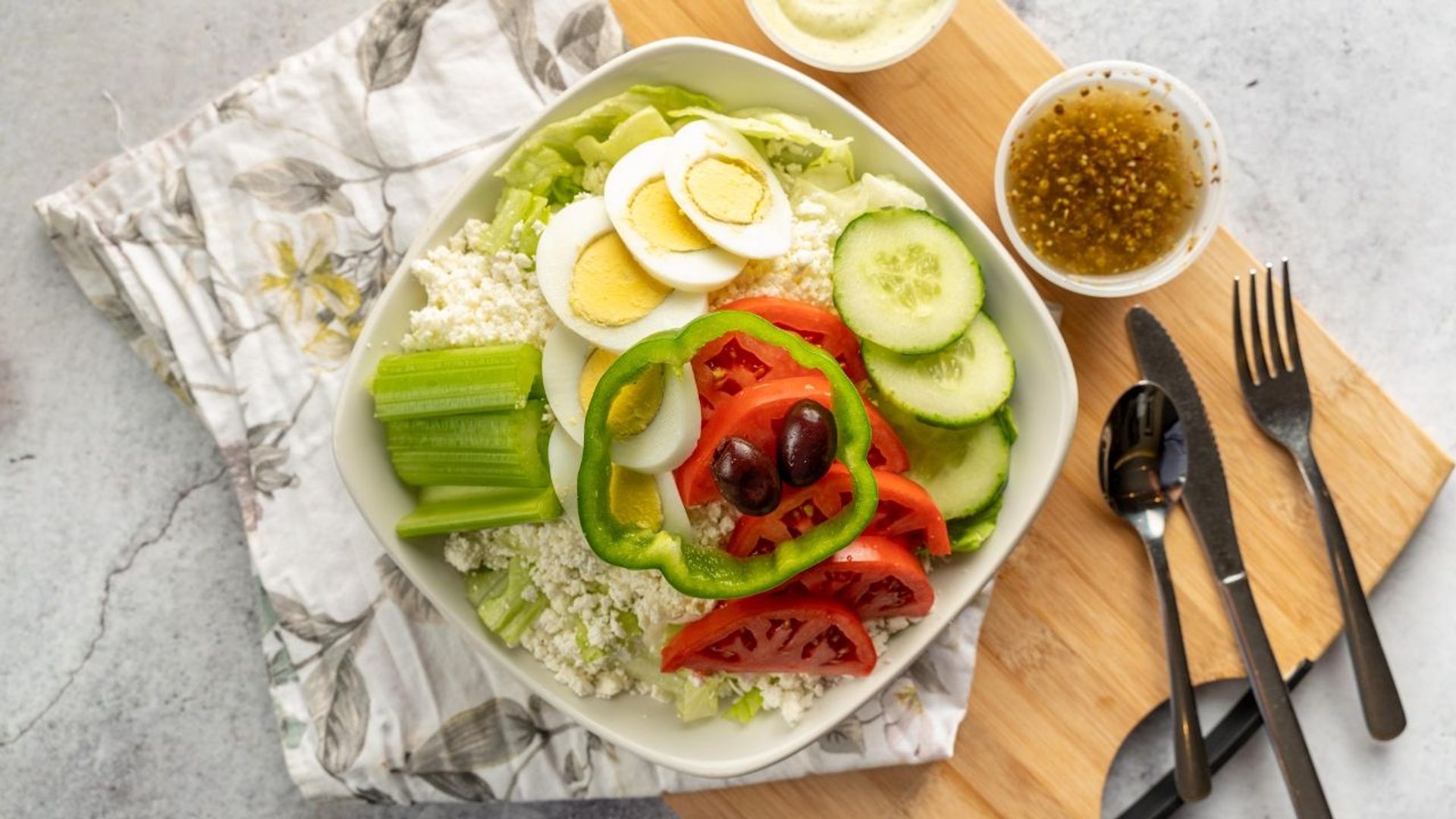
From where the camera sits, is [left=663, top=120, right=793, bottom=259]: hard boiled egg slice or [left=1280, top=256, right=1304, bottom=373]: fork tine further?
[left=1280, top=256, right=1304, bottom=373]: fork tine

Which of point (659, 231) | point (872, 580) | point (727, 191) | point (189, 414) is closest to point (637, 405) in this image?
point (659, 231)

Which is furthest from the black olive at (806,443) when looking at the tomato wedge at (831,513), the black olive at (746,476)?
the tomato wedge at (831,513)

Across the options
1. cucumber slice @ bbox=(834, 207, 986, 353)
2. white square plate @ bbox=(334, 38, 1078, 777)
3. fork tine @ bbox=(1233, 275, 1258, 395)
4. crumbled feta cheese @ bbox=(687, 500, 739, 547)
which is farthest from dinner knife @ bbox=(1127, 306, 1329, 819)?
crumbled feta cheese @ bbox=(687, 500, 739, 547)

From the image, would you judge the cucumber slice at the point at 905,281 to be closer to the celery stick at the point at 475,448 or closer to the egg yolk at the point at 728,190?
the egg yolk at the point at 728,190

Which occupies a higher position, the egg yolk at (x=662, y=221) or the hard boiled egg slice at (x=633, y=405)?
the egg yolk at (x=662, y=221)

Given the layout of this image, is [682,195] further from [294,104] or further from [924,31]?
[294,104]

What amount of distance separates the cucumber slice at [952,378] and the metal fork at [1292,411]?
25.2 inches

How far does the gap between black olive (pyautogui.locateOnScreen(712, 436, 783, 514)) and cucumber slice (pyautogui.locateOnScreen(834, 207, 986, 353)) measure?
38cm

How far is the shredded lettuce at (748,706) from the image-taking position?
2.29m

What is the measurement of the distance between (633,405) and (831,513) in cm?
43

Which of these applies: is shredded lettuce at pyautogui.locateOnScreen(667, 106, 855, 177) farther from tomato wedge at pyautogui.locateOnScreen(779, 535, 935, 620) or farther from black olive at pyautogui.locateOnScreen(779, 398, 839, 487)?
tomato wedge at pyautogui.locateOnScreen(779, 535, 935, 620)

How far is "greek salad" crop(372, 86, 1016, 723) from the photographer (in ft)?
6.56

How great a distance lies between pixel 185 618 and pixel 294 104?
1260mm

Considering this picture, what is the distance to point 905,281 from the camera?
2117 millimetres
